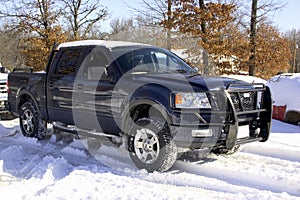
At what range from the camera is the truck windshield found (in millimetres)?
5523

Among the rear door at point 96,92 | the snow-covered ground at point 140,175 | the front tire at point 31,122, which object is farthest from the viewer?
the front tire at point 31,122

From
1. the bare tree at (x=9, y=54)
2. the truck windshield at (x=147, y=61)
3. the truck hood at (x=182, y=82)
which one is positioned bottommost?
the truck hood at (x=182, y=82)

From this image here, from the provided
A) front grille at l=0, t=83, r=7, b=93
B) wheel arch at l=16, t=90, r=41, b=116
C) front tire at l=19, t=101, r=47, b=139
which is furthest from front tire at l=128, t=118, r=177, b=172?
front grille at l=0, t=83, r=7, b=93

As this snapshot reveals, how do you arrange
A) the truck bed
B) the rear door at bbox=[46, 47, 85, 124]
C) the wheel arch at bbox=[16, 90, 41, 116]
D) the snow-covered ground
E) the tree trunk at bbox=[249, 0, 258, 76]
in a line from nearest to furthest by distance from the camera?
the snow-covered ground → the rear door at bbox=[46, 47, 85, 124] → the truck bed → the wheel arch at bbox=[16, 90, 41, 116] → the tree trunk at bbox=[249, 0, 258, 76]

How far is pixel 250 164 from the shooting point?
5.20 m

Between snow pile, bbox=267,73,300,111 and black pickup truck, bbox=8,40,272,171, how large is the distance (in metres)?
2.94

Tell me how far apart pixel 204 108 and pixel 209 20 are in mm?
11363

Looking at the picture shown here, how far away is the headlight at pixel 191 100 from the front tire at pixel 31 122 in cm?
353

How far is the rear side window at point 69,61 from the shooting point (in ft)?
20.2

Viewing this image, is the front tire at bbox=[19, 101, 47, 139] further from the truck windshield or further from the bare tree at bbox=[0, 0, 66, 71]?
the bare tree at bbox=[0, 0, 66, 71]

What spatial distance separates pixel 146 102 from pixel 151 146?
62cm

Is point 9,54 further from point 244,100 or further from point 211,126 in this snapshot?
point 211,126

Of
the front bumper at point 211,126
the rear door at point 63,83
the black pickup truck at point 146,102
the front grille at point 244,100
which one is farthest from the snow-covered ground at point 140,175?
the front grille at point 244,100

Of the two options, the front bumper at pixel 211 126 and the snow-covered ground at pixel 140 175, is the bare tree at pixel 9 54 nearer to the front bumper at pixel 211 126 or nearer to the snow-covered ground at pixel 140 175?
the snow-covered ground at pixel 140 175
